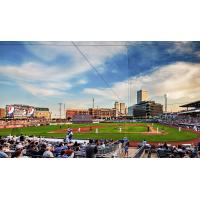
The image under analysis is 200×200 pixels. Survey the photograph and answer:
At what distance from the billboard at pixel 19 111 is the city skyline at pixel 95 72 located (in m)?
0.15

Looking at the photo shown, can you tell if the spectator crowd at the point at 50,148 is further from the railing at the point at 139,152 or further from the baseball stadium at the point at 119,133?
the railing at the point at 139,152

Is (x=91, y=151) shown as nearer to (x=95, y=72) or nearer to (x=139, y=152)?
(x=139, y=152)

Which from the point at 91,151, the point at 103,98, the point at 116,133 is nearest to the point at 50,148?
the point at 91,151

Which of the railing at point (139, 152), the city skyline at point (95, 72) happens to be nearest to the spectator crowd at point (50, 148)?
the railing at point (139, 152)

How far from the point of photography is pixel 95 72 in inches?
332

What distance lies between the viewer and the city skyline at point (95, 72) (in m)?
8.35

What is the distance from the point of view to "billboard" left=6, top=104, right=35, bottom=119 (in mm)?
8617

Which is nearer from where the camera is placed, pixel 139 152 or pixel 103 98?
pixel 139 152

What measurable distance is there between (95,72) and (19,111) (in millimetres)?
2231

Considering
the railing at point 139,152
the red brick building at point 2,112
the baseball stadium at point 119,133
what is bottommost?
the railing at point 139,152

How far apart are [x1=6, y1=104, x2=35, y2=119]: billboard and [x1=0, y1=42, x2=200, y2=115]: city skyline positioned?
0.15 meters
